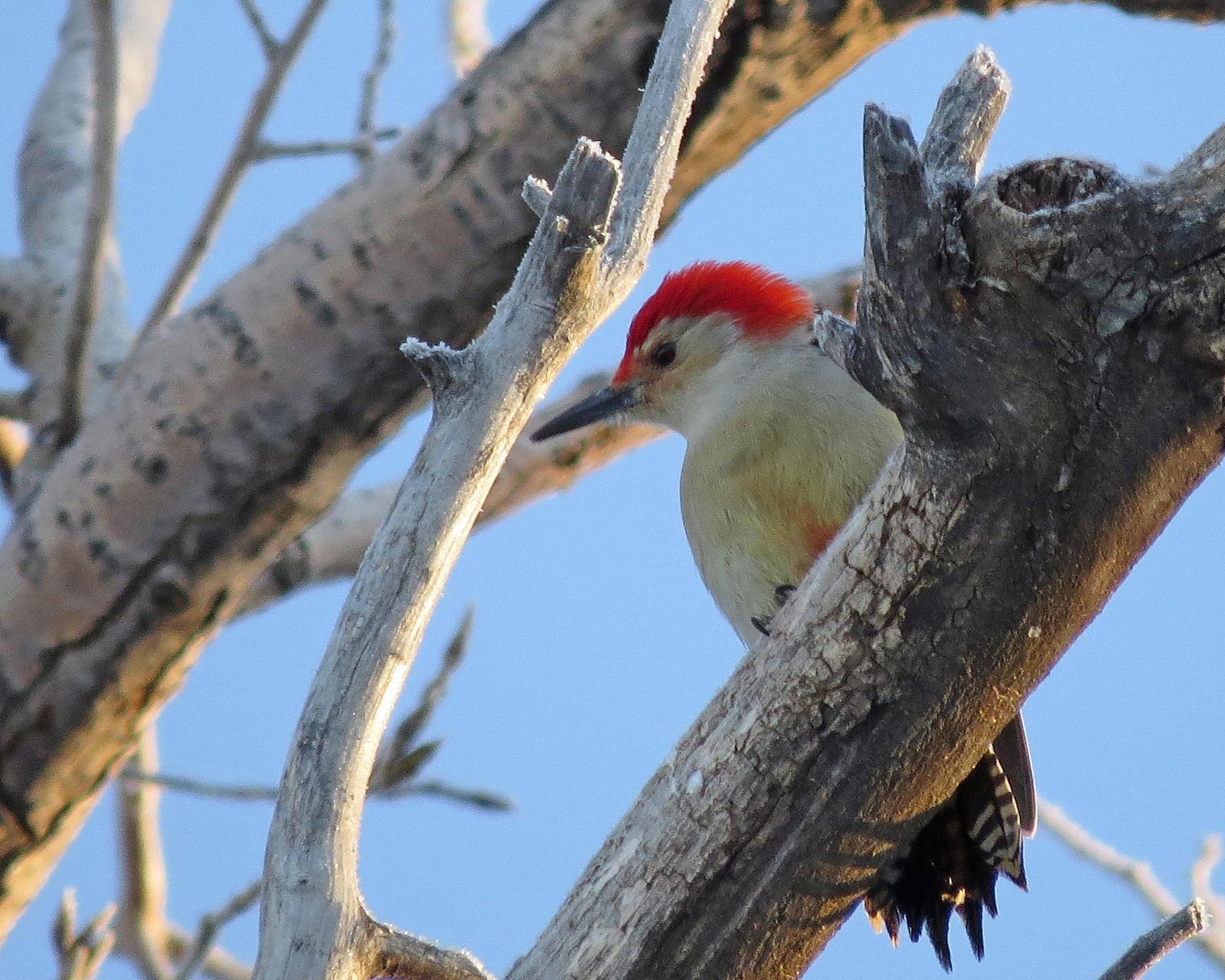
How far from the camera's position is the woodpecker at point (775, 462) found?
274cm

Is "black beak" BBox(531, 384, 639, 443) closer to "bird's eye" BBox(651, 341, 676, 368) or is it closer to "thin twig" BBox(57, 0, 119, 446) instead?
"bird's eye" BBox(651, 341, 676, 368)

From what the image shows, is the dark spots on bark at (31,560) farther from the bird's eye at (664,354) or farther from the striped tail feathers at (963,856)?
the striped tail feathers at (963,856)

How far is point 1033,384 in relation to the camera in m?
1.75

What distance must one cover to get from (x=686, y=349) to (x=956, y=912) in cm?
162

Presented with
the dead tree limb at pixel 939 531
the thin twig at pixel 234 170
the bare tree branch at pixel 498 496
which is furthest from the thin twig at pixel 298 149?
the dead tree limb at pixel 939 531

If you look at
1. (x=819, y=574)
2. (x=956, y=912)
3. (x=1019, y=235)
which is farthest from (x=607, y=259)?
(x=956, y=912)

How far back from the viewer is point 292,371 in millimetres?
3607

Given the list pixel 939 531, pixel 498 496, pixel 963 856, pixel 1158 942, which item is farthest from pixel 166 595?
pixel 1158 942

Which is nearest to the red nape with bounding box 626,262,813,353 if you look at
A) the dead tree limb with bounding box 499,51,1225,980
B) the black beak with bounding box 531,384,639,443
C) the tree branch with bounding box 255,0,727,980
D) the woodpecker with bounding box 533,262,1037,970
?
the woodpecker with bounding box 533,262,1037,970

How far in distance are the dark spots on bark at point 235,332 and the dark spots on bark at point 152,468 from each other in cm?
24

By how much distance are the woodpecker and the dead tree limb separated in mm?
247

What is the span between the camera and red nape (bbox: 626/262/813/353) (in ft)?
12.4

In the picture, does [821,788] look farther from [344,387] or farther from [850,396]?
[344,387]

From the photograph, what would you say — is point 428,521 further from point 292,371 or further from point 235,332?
point 235,332
